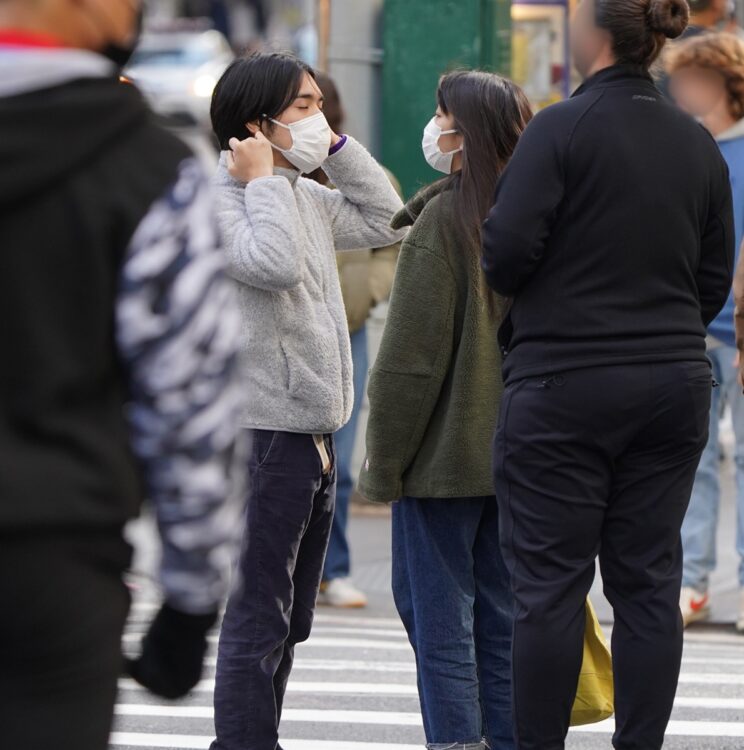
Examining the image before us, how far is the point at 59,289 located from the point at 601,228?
1961 mm

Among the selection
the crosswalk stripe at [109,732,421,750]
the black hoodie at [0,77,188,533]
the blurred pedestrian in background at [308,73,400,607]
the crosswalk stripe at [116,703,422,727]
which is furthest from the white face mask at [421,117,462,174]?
the blurred pedestrian in background at [308,73,400,607]

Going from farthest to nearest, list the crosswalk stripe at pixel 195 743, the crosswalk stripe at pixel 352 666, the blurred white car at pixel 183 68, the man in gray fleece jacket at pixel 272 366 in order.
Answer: the blurred white car at pixel 183 68 → the crosswalk stripe at pixel 352 666 → the crosswalk stripe at pixel 195 743 → the man in gray fleece jacket at pixel 272 366

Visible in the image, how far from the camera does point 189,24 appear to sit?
43.5 metres

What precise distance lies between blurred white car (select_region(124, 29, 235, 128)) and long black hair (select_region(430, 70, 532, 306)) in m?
25.9

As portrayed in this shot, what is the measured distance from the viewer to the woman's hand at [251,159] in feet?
12.8

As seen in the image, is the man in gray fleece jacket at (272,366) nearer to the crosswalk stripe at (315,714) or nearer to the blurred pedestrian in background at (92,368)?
the crosswalk stripe at (315,714)

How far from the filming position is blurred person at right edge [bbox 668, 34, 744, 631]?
6.02 m

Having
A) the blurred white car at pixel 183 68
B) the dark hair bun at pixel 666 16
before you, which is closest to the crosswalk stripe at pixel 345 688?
the dark hair bun at pixel 666 16

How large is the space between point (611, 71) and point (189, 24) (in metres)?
41.1

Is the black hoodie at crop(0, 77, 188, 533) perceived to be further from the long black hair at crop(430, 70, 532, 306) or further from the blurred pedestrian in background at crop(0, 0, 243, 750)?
the long black hair at crop(430, 70, 532, 306)

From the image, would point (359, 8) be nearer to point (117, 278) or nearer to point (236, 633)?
point (236, 633)

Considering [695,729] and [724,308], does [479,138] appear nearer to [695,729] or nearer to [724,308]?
[695,729]

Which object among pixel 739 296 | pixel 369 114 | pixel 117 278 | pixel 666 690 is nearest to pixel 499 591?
pixel 666 690

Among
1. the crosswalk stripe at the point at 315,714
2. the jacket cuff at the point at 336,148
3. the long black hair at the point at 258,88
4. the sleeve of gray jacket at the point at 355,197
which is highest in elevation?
the long black hair at the point at 258,88
